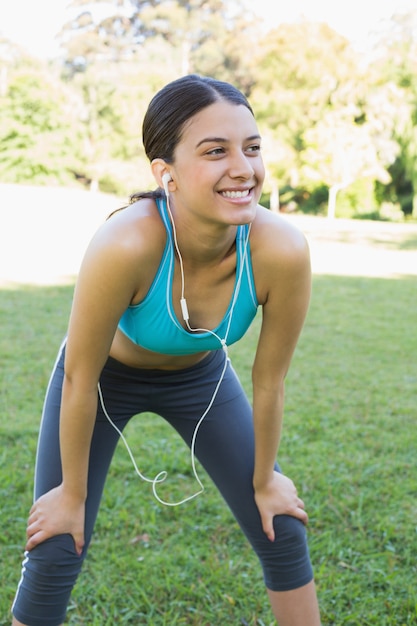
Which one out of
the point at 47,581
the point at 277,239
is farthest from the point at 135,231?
the point at 47,581

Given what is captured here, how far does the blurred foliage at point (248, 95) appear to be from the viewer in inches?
977

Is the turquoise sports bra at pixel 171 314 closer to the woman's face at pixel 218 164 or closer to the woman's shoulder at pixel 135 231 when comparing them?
the woman's shoulder at pixel 135 231

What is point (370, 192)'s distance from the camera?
26.0 metres

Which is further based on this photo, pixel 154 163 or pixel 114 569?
pixel 114 569

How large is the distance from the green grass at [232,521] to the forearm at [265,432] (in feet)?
2.48

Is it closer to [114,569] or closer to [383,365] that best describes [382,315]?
[383,365]

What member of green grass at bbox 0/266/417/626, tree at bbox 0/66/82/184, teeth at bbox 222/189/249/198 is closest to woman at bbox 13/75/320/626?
teeth at bbox 222/189/249/198

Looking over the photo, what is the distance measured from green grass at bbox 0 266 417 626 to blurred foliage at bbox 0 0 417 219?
2051cm

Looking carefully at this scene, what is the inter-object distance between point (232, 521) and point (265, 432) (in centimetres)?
125

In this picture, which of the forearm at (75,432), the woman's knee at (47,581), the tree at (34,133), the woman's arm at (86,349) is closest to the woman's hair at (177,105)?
the woman's arm at (86,349)

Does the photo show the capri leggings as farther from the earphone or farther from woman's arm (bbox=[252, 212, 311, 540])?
the earphone

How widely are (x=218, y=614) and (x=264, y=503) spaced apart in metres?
0.74

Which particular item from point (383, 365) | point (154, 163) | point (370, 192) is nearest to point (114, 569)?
point (154, 163)

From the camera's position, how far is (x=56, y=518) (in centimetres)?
189
